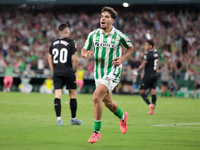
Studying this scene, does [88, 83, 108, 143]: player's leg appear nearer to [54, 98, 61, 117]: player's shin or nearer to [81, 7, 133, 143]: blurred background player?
[81, 7, 133, 143]: blurred background player

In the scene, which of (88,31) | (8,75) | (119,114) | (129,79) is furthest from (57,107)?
(88,31)

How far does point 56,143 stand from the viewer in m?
6.16

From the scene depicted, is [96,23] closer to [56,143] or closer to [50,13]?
[50,13]

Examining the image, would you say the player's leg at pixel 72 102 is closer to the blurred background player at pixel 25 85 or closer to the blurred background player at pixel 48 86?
the blurred background player at pixel 48 86

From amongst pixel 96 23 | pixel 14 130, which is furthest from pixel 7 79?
pixel 14 130

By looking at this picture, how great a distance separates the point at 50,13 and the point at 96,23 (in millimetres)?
4450

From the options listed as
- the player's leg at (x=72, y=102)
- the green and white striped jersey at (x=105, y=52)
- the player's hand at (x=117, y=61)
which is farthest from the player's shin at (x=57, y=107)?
the player's hand at (x=117, y=61)

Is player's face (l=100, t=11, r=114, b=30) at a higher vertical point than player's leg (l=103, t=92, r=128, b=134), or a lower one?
higher

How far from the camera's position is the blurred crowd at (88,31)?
26.3m

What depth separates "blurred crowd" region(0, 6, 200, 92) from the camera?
26297 millimetres

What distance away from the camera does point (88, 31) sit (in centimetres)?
3016

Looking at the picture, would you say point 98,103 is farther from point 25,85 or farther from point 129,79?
point 25,85

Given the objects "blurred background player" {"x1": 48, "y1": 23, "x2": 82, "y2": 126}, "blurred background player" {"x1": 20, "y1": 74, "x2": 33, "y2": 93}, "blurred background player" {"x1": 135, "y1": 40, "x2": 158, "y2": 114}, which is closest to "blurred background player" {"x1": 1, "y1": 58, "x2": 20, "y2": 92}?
"blurred background player" {"x1": 20, "y1": 74, "x2": 33, "y2": 93}

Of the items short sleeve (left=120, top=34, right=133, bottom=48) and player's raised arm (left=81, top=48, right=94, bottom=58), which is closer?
player's raised arm (left=81, top=48, right=94, bottom=58)
